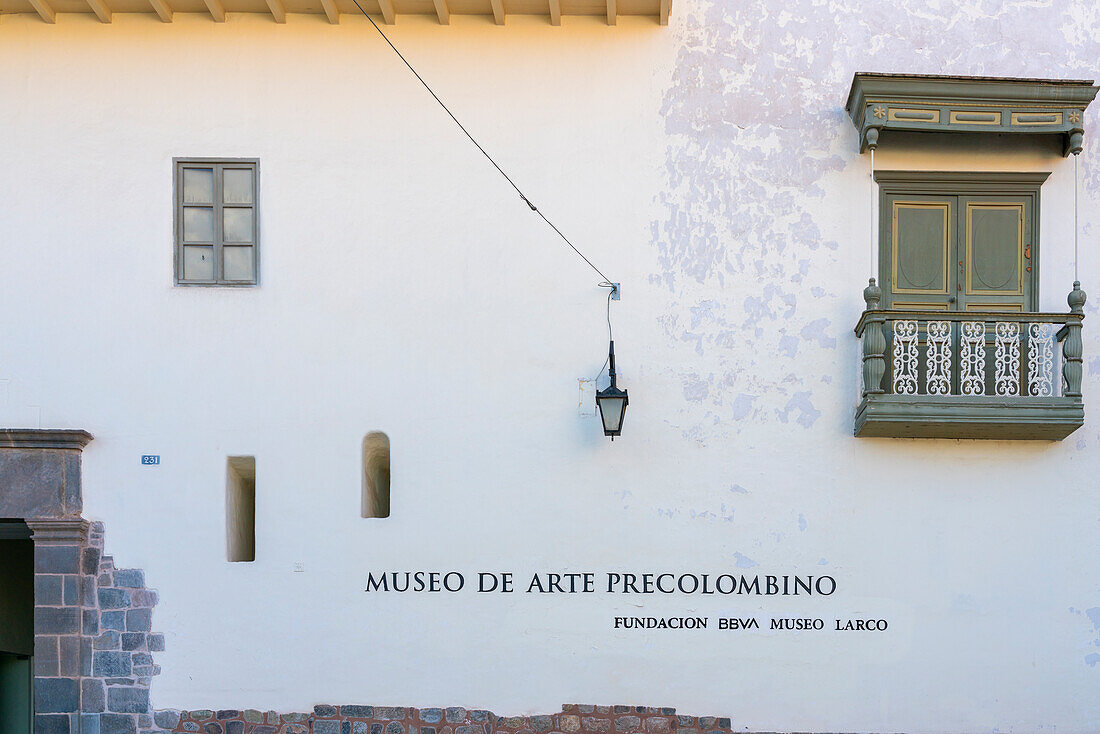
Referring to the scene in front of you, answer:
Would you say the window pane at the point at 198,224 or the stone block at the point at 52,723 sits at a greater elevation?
the window pane at the point at 198,224

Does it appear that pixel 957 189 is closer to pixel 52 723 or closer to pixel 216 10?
pixel 216 10

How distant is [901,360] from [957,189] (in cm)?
157

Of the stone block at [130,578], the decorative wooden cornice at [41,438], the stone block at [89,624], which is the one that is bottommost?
the stone block at [89,624]

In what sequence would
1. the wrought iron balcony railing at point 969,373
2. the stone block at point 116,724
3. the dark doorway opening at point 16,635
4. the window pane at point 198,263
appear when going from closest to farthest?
1. the wrought iron balcony railing at point 969,373
2. the stone block at point 116,724
3. the window pane at point 198,263
4. the dark doorway opening at point 16,635

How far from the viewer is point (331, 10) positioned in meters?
10.0

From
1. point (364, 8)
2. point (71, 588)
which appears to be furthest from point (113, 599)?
point (364, 8)

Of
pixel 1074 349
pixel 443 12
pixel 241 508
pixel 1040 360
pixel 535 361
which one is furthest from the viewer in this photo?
pixel 241 508

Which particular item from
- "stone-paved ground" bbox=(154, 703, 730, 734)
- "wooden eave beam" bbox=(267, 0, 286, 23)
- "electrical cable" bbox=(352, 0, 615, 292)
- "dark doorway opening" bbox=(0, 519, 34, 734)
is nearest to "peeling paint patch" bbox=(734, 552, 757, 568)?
"stone-paved ground" bbox=(154, 703, 730, 734)

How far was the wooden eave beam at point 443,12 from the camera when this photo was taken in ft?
32.7

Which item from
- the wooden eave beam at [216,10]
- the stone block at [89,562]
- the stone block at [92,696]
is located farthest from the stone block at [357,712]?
the wooden eave beam at [216,10]

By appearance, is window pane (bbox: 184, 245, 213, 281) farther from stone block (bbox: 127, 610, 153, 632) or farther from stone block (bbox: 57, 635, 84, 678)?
stone block (bbox: 57, 635, 84, 678)

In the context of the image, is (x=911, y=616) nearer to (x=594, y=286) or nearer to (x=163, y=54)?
(x=594, y=286)

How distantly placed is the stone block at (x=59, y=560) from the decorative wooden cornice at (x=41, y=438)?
794mm

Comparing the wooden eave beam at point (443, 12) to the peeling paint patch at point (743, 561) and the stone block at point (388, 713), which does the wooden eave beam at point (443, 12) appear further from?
the stone block at point (388, 713)
